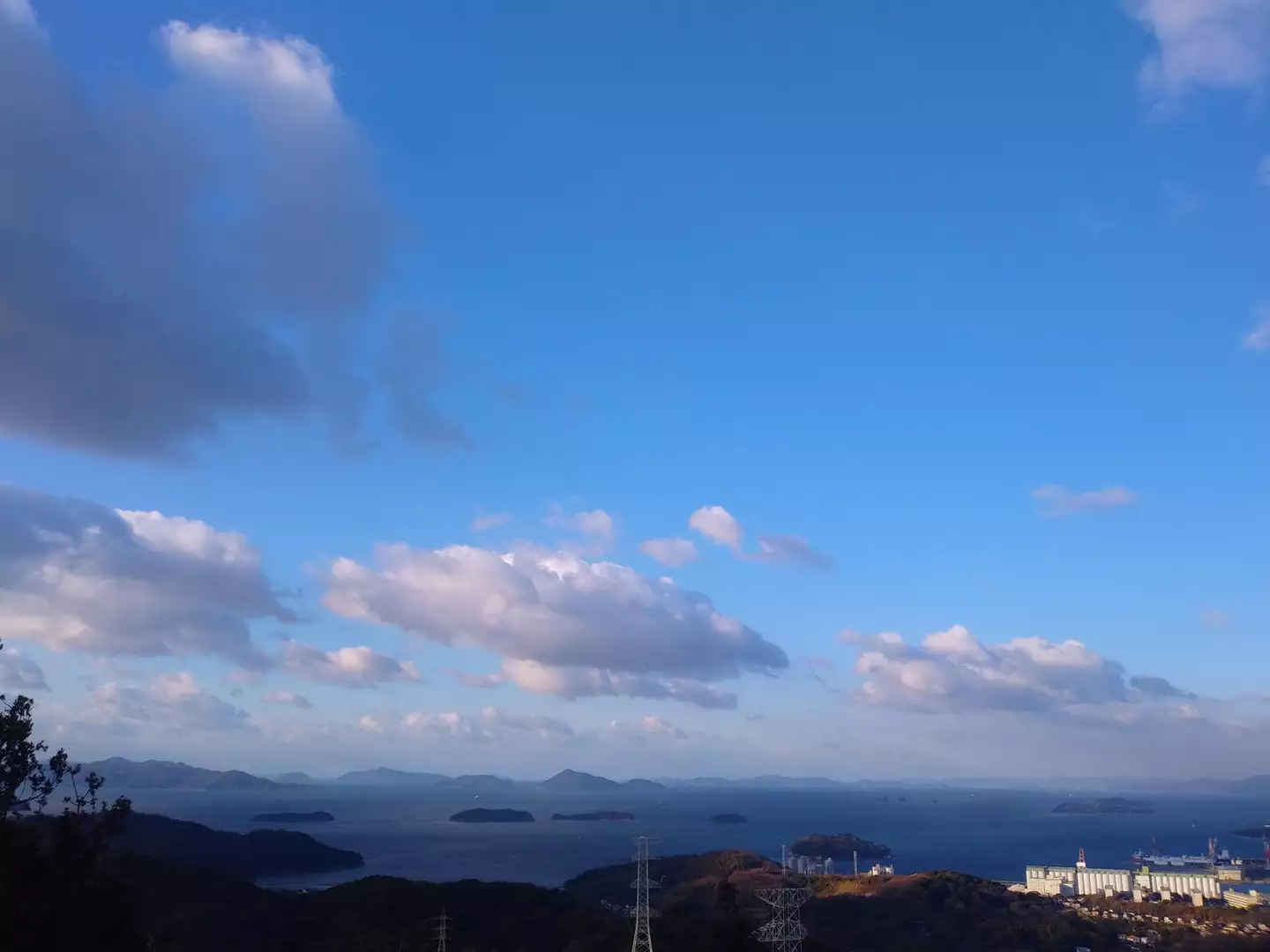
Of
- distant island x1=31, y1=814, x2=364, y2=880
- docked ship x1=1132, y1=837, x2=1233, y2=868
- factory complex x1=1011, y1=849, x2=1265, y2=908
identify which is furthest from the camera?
docked ship x1=1132, y1=837, x2=1233, y2=868

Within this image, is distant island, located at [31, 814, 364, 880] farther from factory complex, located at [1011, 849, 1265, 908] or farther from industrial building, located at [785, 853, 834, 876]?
factory complex, located at [1011, 849, 1265, 908]

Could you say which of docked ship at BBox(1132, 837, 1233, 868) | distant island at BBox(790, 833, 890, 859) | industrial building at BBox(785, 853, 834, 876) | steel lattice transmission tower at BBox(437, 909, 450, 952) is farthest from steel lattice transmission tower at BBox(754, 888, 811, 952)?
docked ship at BBox(1132, 837, 1233, 868)

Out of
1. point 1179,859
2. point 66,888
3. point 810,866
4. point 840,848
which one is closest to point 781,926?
point 66,888

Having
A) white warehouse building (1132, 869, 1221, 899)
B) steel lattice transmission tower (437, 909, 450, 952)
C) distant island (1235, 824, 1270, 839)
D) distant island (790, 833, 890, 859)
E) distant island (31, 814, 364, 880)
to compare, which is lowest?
distant island (1235, 824, 1270, 839)

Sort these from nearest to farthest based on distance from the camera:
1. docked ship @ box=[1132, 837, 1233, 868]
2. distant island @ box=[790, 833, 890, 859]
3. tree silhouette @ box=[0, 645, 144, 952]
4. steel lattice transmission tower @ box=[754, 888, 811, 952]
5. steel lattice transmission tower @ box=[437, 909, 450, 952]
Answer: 1. tree silhouette @ box=[0, 645, 144, 952]
2. steel lattice transmission tower @ box=[437, 909, 450, 952]
3. steel lattice transmission tower @ box=[754, 888, 811, 952]
4. docked ship @ box=[1132, 837, 1233, 868]
5. distant island @ box=[790, 833, 890, 859]

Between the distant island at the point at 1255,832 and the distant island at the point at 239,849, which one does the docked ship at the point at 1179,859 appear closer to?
the distant island at the point at 1255,832

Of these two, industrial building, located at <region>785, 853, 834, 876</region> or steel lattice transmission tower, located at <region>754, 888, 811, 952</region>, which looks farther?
industrial building, located at <region>785, 853, 834, 876</region>

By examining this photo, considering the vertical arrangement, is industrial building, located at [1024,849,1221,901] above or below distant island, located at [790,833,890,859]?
above

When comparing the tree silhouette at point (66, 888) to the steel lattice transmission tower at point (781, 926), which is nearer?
the tree silhouette at point (66, 888)

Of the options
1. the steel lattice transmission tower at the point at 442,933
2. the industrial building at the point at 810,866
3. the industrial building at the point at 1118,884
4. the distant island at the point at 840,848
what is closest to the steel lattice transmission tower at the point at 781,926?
the steel lattice transmission tower at the point at 442,933
